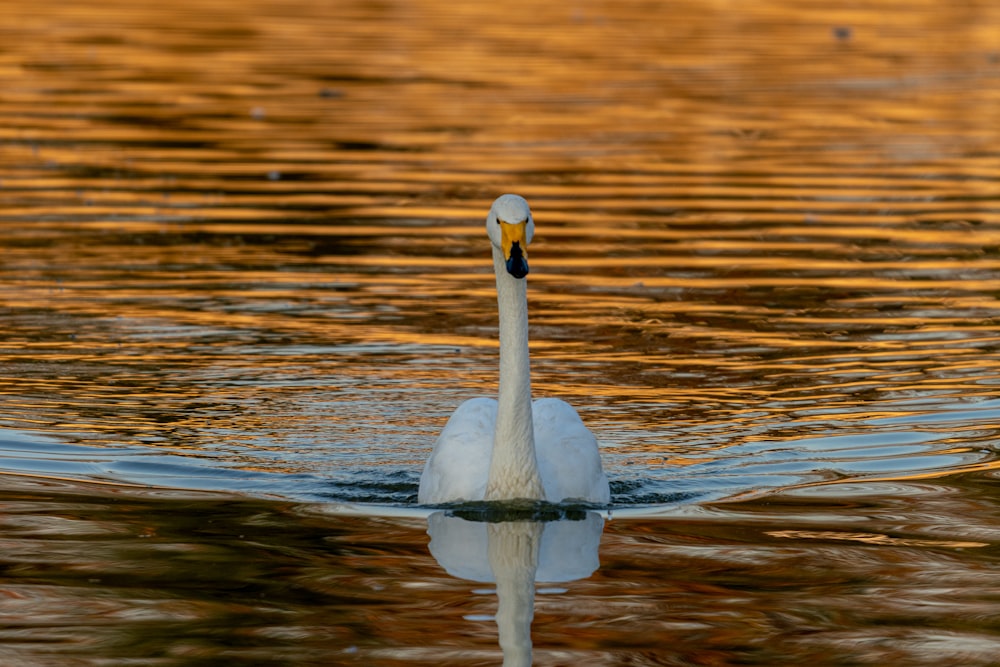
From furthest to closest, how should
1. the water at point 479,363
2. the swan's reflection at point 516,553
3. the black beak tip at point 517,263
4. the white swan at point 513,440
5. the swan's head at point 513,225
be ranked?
the white swan at point 513,440
the swan's head at point 513,225
the black beak tip at point 517,263
the swan's reflection at point 516,553
the water at point 479,363

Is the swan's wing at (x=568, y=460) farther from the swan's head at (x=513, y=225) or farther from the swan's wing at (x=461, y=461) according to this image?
the swan's head at (x=513, y=225)

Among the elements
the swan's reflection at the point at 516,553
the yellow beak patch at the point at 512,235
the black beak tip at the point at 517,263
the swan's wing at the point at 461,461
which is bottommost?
the swan's reflection at the point at 516,553

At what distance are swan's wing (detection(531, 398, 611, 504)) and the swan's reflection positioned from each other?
0.46ft

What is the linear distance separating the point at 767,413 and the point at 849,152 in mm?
12999

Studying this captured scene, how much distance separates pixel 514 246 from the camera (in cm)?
902

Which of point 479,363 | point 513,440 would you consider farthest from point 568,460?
point 479,363

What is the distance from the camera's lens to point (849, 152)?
80.8 ft

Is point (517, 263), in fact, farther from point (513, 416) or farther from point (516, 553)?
point (516, 553)

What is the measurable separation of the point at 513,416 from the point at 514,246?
97 cm

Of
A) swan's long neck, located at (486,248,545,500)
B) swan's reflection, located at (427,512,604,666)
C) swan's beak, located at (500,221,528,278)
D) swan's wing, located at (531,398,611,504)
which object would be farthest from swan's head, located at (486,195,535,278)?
swan's reflection, located at (427,512,604,666)

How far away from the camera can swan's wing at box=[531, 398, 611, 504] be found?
980cm

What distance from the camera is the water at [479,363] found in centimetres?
789

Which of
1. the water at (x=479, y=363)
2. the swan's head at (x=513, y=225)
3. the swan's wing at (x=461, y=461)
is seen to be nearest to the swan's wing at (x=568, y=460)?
the water at (x=479, y=363)

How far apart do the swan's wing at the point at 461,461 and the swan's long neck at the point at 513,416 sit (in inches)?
8.1
